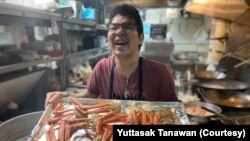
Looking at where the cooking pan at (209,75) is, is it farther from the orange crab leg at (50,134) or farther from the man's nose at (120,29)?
the orange crab leg at (50,134)

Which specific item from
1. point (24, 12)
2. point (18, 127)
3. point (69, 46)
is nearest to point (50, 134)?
point (18, 127)

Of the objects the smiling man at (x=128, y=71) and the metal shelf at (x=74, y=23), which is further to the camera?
the metal shelf at (x=74, y=23)

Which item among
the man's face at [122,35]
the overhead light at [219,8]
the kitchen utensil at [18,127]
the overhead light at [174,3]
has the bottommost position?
the kitchen utensil at [18,127]

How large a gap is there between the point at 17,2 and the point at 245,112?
69.8 inches

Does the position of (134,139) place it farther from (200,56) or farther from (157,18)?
(157,18)

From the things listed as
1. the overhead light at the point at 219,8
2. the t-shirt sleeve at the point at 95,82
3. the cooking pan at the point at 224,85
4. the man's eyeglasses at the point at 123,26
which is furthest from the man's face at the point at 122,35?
the overhead light at the point at 219,8

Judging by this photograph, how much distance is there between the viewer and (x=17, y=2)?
1.38 meters

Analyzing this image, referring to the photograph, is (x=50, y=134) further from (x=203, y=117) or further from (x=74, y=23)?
(x=74, y=23)

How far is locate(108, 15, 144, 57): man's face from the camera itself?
4.56 ft

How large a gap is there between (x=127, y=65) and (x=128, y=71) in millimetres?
47

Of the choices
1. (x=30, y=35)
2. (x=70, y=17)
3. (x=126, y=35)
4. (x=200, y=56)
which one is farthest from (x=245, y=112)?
(x=200, y=56)

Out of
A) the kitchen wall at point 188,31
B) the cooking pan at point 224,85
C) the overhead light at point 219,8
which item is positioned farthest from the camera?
the kitchen wall at point 188,31
